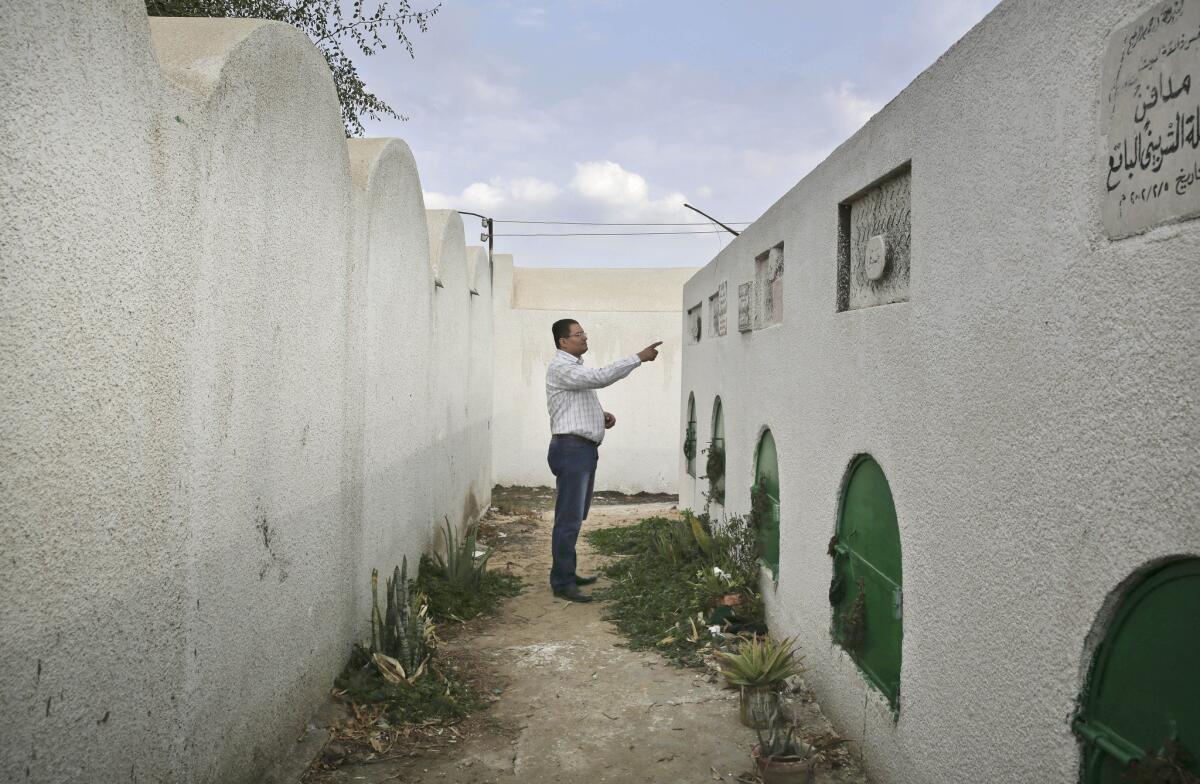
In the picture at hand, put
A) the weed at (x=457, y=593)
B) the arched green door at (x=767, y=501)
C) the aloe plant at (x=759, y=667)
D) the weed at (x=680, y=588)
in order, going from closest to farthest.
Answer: the aloe plant at (x=759, y=667), the weed at (x=680, y=588), the arched green door at (x=767, y=501), the weed at (x=457, y=593)

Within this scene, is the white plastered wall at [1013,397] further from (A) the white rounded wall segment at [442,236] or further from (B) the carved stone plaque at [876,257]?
(A) the white rounded wall segment at [442,236]

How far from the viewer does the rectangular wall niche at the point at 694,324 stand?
9399 mm

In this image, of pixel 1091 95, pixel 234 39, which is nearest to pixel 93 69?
pixel 234 39

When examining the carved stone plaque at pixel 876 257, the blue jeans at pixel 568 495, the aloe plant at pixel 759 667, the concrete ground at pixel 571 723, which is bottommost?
the concrete ground at pixel 571 723

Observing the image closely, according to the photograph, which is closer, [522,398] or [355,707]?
[355,707]

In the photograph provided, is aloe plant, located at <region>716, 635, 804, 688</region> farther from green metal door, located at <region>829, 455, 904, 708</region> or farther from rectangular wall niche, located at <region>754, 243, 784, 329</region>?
rectangular wall niche, located at <region>754, 243, 784, 329</region>

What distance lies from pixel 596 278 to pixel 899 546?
11.5 m

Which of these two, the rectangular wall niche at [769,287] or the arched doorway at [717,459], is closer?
the rectangular wall niche at [769,287]

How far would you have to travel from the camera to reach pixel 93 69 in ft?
6.82

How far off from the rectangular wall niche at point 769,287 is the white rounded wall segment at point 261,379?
8.59 feet

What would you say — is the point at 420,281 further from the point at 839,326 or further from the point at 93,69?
the point at 93,69

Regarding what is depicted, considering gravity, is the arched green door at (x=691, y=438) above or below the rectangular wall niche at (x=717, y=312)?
below

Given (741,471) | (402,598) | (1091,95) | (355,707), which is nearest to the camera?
(1091,95)

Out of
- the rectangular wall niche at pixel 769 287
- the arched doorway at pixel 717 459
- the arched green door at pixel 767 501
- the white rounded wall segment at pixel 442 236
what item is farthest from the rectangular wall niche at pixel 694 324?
the arched green door at pixel 767 501
